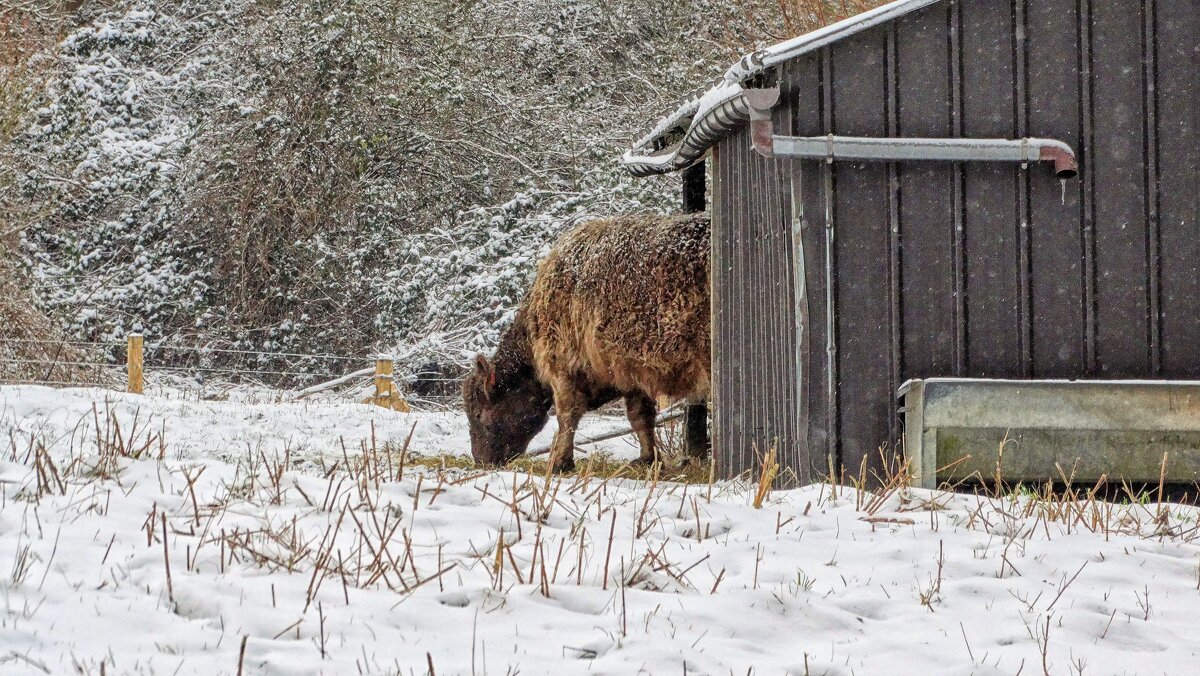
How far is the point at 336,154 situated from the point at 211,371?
4.18m

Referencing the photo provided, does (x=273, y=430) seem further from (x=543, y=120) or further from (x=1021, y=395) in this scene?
(x=543, y=120)

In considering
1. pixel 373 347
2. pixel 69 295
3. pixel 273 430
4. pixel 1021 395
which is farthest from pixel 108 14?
pixel 1021 395

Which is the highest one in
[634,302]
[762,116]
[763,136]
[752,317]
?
[762,116]

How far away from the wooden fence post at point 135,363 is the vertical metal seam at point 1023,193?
11.6 metres

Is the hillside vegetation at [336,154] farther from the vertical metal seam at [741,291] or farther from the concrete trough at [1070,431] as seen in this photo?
the concrete trough at [1070,431]

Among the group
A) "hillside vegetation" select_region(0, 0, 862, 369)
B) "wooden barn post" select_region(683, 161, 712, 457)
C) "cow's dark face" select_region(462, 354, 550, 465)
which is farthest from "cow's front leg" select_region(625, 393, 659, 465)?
"hillside vegetation" select_region(0, 0, 862, 369)

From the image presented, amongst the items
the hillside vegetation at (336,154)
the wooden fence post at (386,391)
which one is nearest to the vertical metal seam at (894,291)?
the wooden fence post at (386,391)

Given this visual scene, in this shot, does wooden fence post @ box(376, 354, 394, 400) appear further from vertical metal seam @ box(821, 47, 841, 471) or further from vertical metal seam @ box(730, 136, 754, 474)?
vertical metal seam @ box(821, 47, 841, 471)

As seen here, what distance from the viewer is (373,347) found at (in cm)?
2002

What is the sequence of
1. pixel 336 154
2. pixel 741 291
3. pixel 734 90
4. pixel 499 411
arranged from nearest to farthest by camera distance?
pixel 734 90
pixel 741 291
pixel 499 411
pixel 336 154

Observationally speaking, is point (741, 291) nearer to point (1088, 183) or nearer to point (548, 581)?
point (1088, 183)

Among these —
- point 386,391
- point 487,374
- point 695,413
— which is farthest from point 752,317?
point 386,391

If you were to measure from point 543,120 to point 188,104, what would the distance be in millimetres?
6880

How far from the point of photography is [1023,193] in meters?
7.01
